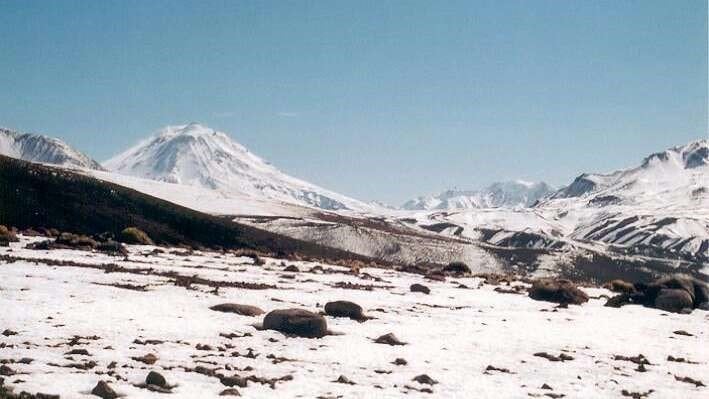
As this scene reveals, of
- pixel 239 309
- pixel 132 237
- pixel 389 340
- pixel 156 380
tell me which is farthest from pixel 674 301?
pixel 132 237

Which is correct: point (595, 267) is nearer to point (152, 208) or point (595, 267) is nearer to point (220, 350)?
point (152, 208)

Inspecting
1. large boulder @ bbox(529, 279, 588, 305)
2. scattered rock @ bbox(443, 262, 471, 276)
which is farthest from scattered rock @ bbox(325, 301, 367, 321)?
scattered rock @ bbox(443, 262, 471, 276)

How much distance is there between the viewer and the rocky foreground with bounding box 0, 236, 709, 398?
22938mm

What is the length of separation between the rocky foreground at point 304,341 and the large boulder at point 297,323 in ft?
0.21

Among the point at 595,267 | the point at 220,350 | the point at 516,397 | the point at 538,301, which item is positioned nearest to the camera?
the point at 516,397

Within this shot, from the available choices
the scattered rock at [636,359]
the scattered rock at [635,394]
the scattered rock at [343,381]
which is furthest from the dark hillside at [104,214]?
the scattered rock at [635,394]

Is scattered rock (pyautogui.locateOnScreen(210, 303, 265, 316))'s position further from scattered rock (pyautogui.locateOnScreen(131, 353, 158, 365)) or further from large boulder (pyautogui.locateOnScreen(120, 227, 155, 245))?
large boulder (pyautogui.locateOnScreen(120, 227, 155, 245))

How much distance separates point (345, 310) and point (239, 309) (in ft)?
21.8

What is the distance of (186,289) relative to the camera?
43344mm

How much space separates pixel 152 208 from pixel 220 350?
77.5 metres

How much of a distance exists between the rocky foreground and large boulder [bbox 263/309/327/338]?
0.07 m

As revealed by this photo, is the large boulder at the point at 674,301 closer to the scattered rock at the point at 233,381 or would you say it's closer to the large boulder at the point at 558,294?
the large boulder at the point at 558,294

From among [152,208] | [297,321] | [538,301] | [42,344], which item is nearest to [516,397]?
[297,321]

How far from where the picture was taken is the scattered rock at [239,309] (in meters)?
36.3
